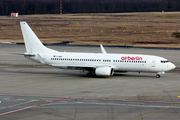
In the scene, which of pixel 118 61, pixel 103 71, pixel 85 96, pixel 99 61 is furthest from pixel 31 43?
pixel 85 96

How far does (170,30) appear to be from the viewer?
137 metres

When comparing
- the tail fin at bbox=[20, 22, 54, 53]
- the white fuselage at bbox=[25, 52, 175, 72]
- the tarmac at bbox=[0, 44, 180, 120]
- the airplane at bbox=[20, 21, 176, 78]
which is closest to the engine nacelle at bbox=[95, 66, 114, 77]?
the airplane at bbox=[20, 21, 176, 78]

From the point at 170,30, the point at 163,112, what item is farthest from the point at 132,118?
the point at 170,30

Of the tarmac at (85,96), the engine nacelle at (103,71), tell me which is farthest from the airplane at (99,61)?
the tarmac at (85,96)

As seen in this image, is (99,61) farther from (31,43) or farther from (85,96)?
(85,96)

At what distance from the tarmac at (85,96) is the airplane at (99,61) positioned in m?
1.63

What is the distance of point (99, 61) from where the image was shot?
5316 centimetres

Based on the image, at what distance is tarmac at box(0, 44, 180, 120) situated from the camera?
3067 centimetres

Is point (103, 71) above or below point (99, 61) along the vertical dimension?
below

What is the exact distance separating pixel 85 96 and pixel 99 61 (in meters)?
15.5

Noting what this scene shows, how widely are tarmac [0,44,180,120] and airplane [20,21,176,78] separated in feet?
5.35

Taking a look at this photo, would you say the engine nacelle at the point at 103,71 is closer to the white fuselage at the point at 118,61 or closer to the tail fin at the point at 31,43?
the white fuselage at the point at 118,61

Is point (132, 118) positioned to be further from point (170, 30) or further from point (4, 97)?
point (170, 30)

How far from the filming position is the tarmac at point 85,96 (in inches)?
1208
